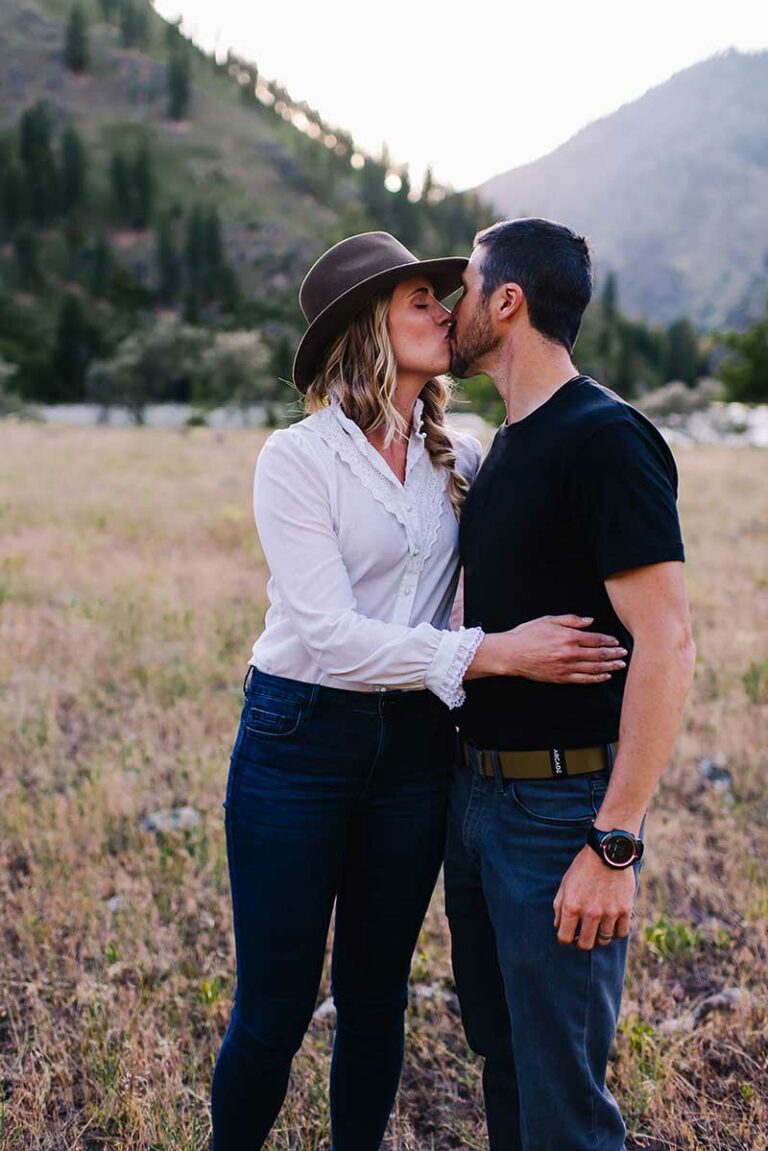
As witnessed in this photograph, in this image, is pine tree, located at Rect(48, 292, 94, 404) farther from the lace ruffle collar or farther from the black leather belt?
the black leather belt

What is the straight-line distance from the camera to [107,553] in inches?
430

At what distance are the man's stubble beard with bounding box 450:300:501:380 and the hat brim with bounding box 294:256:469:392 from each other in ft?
0.58

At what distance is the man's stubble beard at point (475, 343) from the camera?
89.6 inches

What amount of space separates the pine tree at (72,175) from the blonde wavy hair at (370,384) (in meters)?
117

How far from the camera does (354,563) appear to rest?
238 cm

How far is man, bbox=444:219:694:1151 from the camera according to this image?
1.93 metres

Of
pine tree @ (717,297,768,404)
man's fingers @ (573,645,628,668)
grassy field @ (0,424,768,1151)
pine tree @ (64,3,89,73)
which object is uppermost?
pine tree @ (64,3,89,73)

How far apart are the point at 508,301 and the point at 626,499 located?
64 cm

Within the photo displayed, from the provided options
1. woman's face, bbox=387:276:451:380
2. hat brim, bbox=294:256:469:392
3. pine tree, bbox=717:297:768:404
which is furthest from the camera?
pine tree, bbox=717:297:768:404

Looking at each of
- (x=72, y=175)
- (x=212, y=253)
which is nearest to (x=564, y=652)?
(x=212, y=253)

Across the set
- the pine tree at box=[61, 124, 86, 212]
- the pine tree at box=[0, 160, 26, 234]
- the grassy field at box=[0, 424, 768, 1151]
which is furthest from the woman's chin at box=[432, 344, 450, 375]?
the pine tree at box=[61, 124, 86, 212]

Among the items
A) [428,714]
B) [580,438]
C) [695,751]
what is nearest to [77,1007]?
[428,714]

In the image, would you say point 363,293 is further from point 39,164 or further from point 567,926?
point 39,164

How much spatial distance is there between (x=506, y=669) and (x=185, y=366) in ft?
230
